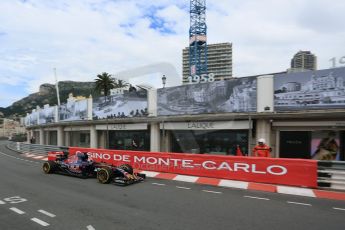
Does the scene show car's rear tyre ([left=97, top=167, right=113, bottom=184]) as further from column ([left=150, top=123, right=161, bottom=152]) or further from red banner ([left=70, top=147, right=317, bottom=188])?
column ([left=150, top=123, right=161, bottom=152])

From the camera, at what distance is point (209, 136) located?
19.7 meters

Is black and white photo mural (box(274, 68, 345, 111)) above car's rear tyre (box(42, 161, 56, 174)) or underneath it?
above

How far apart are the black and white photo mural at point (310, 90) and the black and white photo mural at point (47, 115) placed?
27.7 metres

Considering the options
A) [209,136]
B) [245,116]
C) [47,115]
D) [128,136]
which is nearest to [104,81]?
[47,115]

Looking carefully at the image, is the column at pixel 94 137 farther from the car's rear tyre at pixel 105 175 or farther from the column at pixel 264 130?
the car's rear tyre at pixel 105 175

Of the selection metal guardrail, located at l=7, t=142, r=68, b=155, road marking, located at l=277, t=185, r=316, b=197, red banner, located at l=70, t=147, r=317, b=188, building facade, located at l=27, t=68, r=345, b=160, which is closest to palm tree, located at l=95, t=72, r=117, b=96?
metal guardrail, located at l=7, t=142, r=68, b=155

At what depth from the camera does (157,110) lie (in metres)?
21.9

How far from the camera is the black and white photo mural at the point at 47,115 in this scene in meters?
36.9

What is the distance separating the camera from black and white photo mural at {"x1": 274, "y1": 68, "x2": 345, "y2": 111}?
14391 millimetres

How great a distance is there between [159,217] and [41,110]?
37.8 meters

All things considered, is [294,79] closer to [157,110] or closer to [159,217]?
[157,110]

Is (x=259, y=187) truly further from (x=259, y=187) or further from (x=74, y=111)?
(x=74, y=111)

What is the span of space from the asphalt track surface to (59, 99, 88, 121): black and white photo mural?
17552mm

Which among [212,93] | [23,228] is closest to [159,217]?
[23,228]
